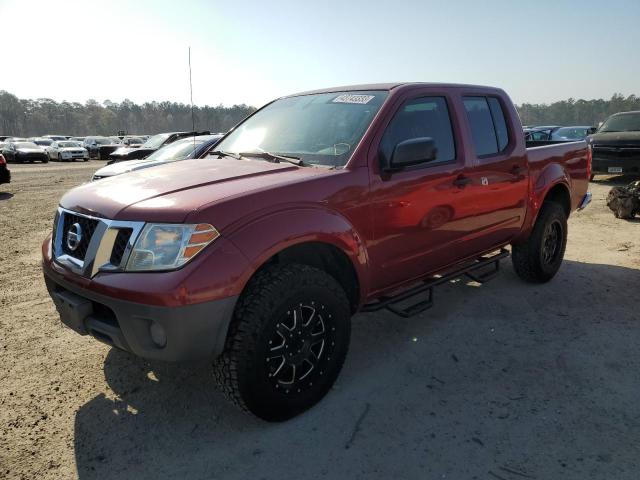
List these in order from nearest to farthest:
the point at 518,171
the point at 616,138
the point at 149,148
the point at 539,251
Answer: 1. the point at 518,171
2. the point at 539,251
3. the point at 149,148
4. the point at 616,138

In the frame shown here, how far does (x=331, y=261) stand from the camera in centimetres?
301

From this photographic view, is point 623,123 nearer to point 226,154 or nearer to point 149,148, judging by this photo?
point 149,148

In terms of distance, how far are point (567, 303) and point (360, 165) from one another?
108 inches

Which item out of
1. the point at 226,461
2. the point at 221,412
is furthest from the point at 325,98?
the point at 226,461

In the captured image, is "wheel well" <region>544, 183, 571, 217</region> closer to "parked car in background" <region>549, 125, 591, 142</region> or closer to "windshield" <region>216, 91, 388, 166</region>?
"windshield" <region>216, 91, 388, 166</region>

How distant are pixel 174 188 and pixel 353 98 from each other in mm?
1496

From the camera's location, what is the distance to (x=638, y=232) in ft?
23.5

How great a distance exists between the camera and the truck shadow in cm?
237

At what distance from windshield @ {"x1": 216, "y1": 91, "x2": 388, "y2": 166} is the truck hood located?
1108cm

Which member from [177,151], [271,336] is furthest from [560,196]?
[177,151]

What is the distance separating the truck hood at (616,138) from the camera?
38.5 ft

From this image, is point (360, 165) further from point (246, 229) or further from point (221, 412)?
point (221, 412)

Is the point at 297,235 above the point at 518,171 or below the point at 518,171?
below

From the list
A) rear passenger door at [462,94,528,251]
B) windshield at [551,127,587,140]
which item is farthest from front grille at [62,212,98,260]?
windshield at [551,127,587,140]
